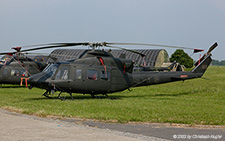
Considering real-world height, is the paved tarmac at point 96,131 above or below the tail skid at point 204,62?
below

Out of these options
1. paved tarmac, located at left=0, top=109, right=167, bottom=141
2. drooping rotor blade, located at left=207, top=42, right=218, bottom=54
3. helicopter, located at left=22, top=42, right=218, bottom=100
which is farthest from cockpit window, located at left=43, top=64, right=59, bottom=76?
drooping rotor blade, located at left=207, top=42, right=218, bottom=54

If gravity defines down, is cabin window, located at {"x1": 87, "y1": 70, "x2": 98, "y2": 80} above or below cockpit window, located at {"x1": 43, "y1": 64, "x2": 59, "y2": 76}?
below

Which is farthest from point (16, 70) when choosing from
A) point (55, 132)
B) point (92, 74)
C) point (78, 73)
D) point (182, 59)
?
point (182, 59)

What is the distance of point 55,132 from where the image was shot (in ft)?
29.8

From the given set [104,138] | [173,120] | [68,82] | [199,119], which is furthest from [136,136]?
[68,82]

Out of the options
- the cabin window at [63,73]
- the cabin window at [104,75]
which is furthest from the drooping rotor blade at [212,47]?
the cabin window at [63,73]

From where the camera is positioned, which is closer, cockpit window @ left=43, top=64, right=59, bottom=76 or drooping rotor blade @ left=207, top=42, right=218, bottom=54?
cockpit window @ left=43, top=64, right=59, bottom=76

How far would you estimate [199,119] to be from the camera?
11.9 meters

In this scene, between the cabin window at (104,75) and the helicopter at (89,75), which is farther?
the cabin window at (104,75)

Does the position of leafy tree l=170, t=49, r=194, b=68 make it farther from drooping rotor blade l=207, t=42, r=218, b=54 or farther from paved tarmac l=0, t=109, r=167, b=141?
paved tarmac l=0, t=109, r=167, b=141

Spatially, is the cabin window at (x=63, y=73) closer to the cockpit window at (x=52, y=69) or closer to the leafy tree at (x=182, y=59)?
the cockpit window at (x=52, y=69)

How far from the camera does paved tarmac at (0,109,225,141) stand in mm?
8523

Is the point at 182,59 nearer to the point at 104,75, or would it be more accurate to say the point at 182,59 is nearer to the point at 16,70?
the point at 16,70

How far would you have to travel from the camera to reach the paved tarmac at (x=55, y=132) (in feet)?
27.3
